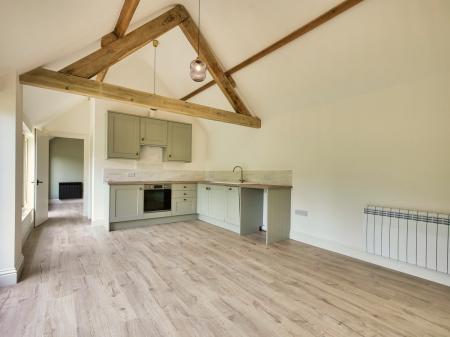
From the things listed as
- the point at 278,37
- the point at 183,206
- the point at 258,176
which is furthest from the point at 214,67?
the point at 183,206

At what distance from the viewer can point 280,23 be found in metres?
3.04

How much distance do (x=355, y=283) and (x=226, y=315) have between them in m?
1.48

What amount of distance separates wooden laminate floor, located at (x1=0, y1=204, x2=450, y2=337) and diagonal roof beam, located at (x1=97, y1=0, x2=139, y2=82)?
9.33 ft

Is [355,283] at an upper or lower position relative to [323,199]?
lower

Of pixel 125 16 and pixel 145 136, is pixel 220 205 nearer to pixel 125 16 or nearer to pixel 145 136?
pixel 145 136

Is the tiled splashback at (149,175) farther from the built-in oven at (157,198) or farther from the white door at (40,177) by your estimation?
the white door at (40,177)

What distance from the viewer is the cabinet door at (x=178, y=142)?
5.44 m

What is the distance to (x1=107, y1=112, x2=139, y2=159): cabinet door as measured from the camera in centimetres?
463

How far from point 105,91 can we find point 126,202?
2238 millimetres

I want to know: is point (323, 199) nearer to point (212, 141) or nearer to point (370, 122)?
point (370, 122)

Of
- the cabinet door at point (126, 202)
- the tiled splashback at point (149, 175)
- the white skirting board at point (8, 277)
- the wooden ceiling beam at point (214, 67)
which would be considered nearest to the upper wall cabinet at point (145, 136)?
the tiled splashback at point (149, 175)

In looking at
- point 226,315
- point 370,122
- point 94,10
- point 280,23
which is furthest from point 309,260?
point 94,10

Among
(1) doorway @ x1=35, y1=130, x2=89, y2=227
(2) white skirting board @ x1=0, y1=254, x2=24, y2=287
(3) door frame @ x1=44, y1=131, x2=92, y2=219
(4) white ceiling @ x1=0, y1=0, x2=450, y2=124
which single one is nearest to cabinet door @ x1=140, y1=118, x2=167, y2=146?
(4) white ceiling @ x1=0, y1=0, x2=450, y2=124

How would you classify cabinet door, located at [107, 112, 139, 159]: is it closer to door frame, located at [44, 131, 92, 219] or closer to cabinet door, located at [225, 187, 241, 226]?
door frame, located at [44, 131, 92, 219]
